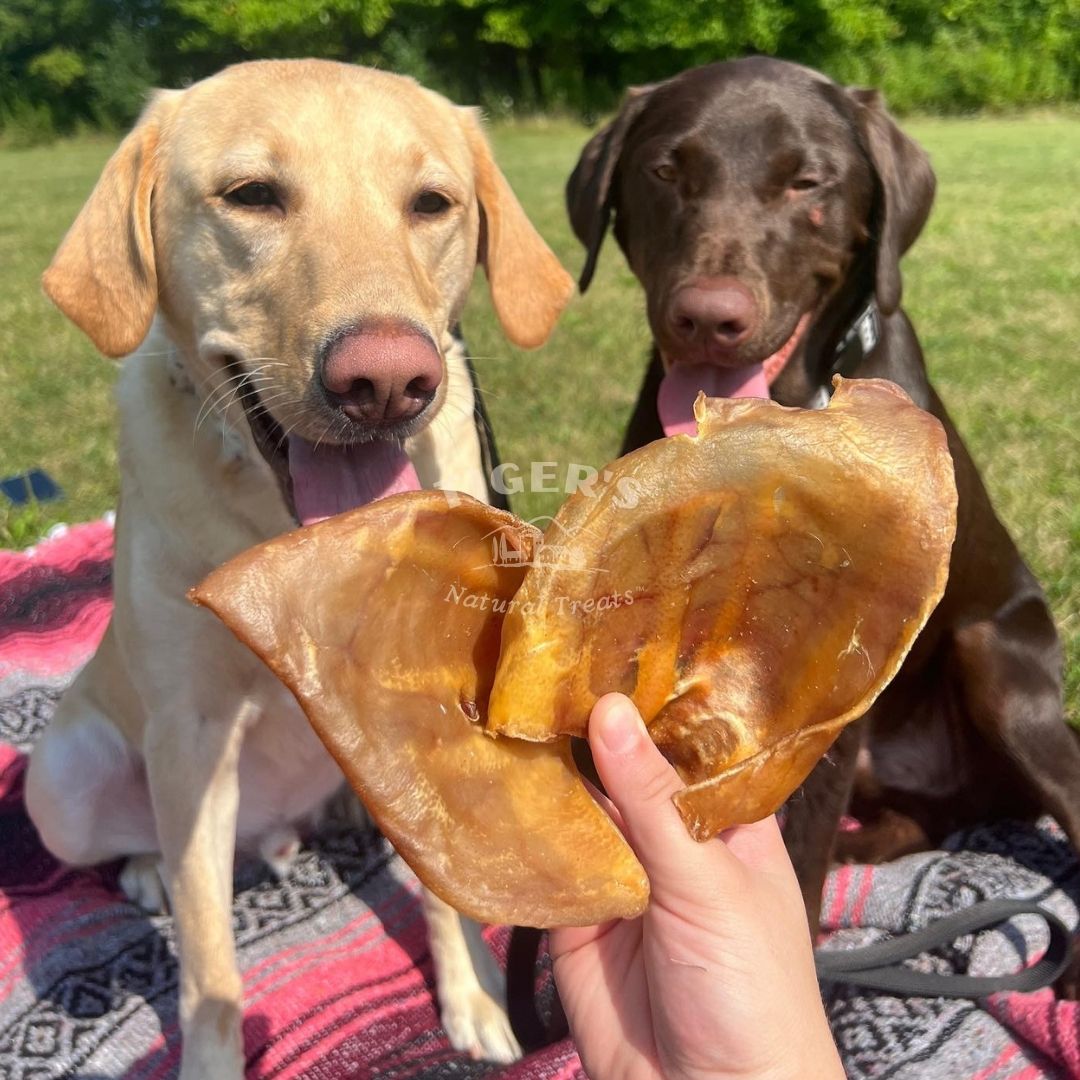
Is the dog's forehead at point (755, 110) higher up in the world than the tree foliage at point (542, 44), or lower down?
lower down

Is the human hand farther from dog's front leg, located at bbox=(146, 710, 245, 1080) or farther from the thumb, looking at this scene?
dog's front leg, located at bbox=(146, 710, 245, 1080)

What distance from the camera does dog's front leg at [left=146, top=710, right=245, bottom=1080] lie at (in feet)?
6.59

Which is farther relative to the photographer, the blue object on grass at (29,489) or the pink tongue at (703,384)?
the blue object on grass at (29,489)

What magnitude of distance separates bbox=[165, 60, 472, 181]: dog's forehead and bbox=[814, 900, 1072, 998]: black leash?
175cm

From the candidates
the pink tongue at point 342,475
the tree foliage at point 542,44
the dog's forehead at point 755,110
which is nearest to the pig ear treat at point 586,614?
the pink tongue at point 342,475

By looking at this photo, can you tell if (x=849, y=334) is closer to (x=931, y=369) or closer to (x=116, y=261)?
(x=116, y=261)

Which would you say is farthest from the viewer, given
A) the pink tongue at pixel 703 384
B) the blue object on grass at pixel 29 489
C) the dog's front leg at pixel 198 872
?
the blue object on grass at pixel 29 489

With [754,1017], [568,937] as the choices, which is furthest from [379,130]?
[754,1017]

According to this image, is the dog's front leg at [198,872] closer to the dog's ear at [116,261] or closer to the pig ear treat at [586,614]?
the dog's ear at [116,261]

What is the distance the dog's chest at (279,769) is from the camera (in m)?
2.09

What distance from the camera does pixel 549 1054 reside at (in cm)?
195

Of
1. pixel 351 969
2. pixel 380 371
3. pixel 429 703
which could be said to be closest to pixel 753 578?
pixel 429 703

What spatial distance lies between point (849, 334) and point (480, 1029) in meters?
1.80

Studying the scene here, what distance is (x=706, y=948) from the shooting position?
4.06ft
